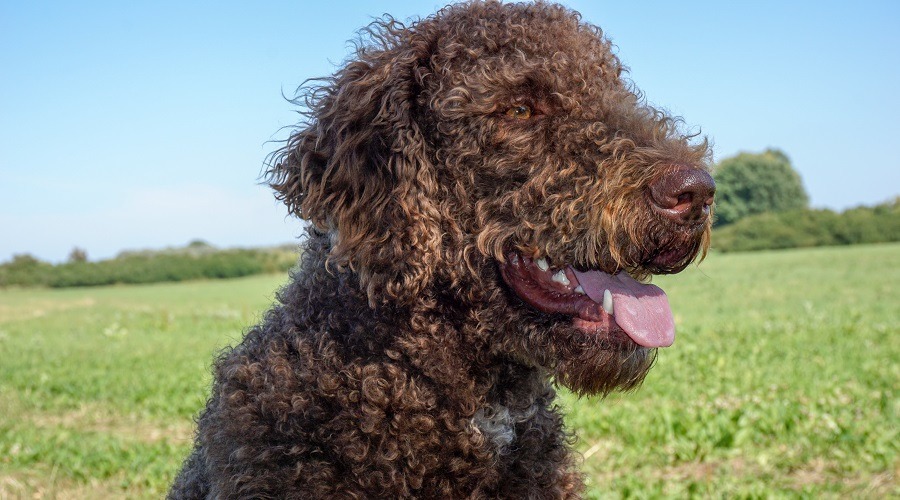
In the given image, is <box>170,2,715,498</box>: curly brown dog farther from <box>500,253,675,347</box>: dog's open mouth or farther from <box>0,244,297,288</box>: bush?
<box>0,244,297,288</box>: bush

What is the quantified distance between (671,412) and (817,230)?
5409 cm

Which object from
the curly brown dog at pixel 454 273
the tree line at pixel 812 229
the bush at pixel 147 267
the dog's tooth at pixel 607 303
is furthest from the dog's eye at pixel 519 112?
the tree line at pixel 812 229

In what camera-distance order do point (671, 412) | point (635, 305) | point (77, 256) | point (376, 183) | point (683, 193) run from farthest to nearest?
point (77, 256) < point (671, 412) < point (635, 305) < point (376, 183) < point (683, 193)

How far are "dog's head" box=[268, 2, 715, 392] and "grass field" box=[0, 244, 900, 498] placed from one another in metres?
0.55

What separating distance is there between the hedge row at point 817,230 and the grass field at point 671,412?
4141cm

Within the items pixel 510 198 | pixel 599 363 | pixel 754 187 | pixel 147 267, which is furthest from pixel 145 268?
pixel 754 187

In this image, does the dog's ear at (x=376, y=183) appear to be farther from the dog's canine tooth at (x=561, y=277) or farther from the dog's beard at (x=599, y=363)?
the dog's beard at (x=599, y=363)

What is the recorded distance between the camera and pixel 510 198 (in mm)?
2547

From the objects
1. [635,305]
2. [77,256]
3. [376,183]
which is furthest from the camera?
[77,256]

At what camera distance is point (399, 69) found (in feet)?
8.68

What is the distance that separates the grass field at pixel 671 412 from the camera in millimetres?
5266

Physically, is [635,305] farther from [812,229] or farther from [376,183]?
[812,229]

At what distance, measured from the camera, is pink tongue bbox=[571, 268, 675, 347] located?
259cm

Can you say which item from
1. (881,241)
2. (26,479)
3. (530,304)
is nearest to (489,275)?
(530,304)
